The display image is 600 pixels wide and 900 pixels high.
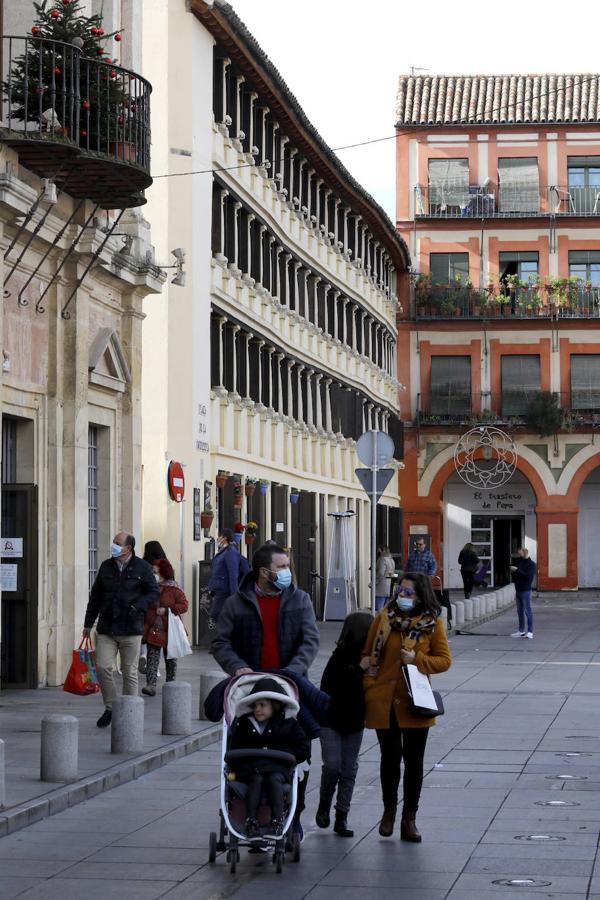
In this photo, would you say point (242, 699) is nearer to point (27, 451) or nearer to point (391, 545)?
point (27, 451)

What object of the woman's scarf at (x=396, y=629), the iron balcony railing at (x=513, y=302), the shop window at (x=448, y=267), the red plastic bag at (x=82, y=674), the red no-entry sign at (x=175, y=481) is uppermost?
the shop window at (x=448, y=267)

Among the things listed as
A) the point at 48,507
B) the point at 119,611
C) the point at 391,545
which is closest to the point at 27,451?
the point at 48,507

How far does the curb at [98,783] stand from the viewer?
11867 mm

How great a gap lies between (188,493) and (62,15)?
43.9 feet

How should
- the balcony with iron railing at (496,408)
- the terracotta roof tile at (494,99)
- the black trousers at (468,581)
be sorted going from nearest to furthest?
the black trousers at (468,581), the balcony with iron railing at (496,408), the terracotta roof tile at (494,99)

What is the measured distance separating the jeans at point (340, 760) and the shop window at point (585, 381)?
180 feet

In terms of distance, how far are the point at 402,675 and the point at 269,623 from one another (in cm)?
87

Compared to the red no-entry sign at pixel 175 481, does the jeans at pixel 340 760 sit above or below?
below

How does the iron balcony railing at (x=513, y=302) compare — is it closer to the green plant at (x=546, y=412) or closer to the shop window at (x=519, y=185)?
the shop window at (x=519, y=185)

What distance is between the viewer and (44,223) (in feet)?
70.0

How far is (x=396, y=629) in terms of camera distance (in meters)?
11.3

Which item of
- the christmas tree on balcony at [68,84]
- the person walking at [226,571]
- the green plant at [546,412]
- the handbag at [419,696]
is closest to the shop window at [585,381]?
the green plant at [546,412]

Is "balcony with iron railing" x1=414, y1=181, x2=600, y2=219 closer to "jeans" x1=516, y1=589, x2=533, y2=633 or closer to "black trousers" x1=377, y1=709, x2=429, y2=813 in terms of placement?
"jeans" x1=516, y1=589, x2=533, y2=633

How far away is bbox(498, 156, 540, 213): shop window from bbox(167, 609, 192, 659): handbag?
46.9m
